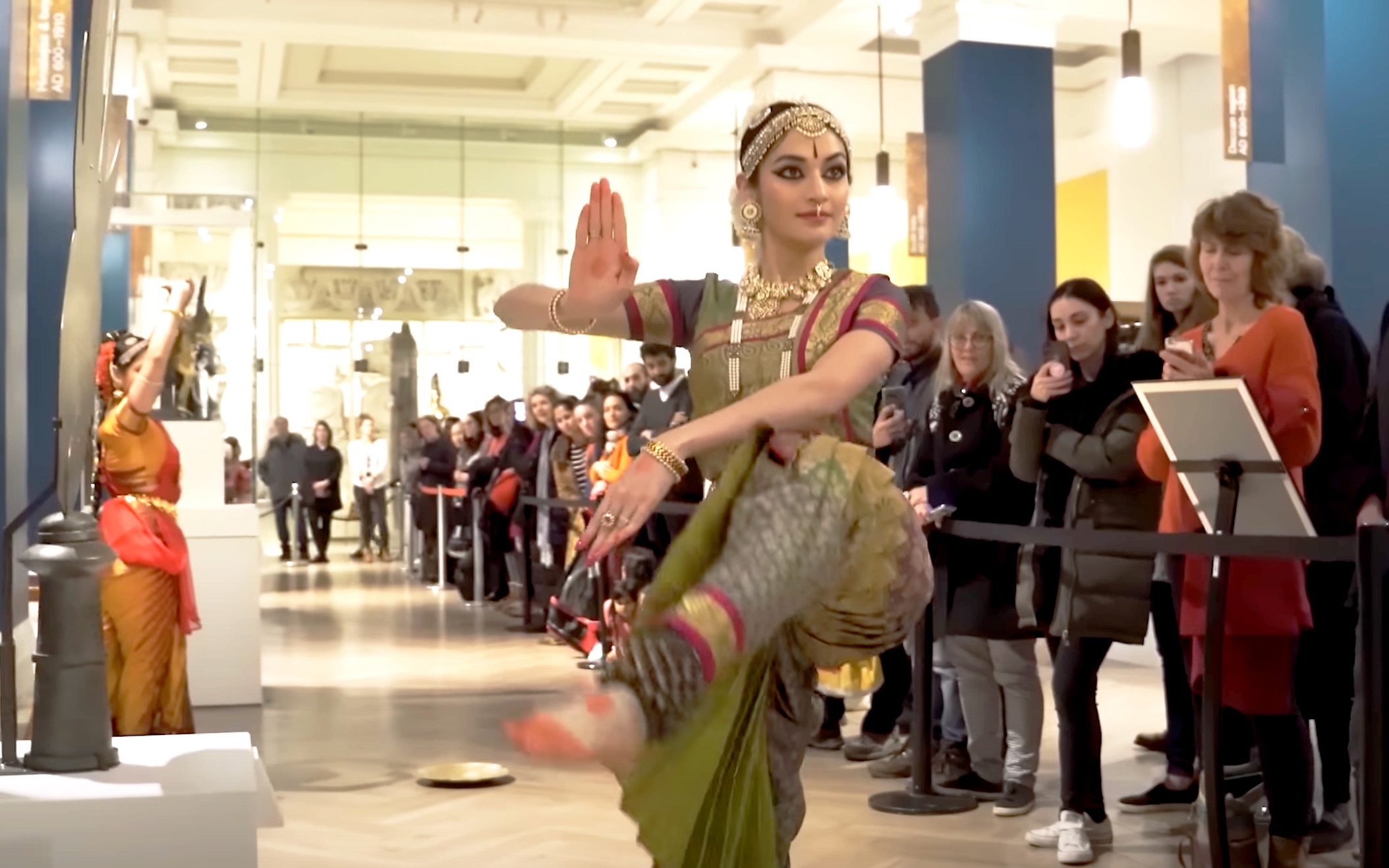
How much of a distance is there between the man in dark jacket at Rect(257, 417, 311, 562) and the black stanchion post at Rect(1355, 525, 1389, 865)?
1466cm

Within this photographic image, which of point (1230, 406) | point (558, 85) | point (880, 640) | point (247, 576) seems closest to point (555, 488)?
point (247, 576)

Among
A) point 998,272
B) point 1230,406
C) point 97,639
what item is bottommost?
point 97,639

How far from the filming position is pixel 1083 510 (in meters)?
4.02

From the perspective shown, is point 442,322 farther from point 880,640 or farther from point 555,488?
point 880,640

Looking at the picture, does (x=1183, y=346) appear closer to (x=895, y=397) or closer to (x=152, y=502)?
(x=895, y=397)

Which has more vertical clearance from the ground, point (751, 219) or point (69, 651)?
point (751, 219)

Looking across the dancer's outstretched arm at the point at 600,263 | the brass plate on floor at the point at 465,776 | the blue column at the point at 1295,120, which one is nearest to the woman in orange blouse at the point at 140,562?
the brass plate on floor at the point at 465,776

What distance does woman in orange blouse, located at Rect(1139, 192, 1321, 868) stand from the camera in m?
3.29

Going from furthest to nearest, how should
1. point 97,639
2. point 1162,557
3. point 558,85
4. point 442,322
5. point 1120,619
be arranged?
point 442,322
point 558,85
point 1162,557
point 1120,619
point 97,639

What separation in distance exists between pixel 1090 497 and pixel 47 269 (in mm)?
7822

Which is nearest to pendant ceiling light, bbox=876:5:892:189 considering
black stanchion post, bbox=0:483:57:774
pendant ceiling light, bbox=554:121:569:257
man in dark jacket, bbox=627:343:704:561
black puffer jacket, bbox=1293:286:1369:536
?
man in dark jacket, bbox=627:343:704:561

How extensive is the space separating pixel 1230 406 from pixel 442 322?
16724 millimetres

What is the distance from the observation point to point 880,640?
6.75 feet

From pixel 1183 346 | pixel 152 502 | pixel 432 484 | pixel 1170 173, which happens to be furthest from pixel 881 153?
pixel 1183 346
